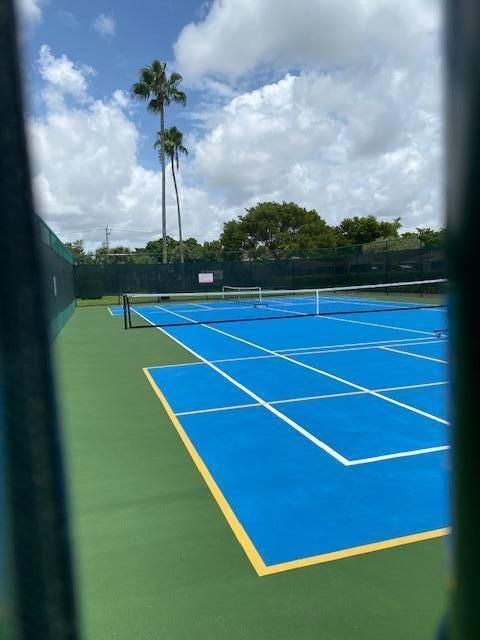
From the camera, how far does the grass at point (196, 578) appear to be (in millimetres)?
2693

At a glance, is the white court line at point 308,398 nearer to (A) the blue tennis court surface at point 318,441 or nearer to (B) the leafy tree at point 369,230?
(A) the blue tennis court surface at point 318,441

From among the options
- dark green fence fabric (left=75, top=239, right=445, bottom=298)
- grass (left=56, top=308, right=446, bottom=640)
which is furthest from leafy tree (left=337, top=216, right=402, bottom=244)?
grass (left=56, top=308, right=446, bottom=640)

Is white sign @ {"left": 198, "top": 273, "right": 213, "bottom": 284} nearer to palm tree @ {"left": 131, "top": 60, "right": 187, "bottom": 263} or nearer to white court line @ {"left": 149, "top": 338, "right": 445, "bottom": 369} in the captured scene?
palm tree @ {"left": 131, "top": 60, "right": 187, "bottom": 263}

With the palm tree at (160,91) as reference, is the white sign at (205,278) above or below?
below

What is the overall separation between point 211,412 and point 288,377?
2243 millimetres

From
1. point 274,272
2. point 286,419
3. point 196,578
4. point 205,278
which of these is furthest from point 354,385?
point 274,272

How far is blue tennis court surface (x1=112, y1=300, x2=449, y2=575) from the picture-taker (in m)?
3.62

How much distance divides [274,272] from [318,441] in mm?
29308

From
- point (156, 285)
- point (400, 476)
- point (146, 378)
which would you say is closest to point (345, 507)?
point (400, 476)

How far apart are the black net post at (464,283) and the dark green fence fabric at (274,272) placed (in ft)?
92.7

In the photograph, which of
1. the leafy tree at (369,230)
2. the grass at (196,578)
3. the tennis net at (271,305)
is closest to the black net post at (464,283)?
the grass at (196,578)

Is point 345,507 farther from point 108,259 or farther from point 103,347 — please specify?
point 108,259

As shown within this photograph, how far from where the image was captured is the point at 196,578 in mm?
3137

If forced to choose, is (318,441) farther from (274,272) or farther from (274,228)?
(274,228)
